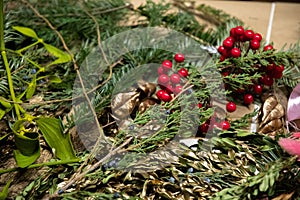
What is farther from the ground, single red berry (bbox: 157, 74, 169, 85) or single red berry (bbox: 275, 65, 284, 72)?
single red berry (bbox: 275, 65, 284, 72)

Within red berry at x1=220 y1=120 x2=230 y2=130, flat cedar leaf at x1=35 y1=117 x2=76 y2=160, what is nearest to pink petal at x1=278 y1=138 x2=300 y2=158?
red berry at x1=220 y1=120 x2=230 y2=130

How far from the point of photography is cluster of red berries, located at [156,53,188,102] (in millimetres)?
542

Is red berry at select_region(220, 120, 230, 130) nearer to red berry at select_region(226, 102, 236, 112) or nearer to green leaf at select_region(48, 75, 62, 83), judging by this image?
red berry at select_region(226, 102, 236, 112)

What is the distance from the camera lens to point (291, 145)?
427 millimetres

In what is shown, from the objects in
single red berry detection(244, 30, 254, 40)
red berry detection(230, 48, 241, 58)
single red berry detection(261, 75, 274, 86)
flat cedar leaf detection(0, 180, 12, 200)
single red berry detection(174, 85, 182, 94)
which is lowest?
flat cedar leaf detection(0, 180, 12, 200)

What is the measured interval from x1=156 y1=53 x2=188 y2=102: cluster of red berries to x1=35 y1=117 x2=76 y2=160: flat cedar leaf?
0.12 meters

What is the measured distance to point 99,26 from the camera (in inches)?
28.3

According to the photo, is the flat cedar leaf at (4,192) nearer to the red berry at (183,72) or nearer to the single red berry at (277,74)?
the red berry at (183,72)

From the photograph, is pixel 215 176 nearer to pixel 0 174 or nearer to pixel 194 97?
pixel 194 97

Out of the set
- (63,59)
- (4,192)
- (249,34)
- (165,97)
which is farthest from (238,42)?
(4,192)

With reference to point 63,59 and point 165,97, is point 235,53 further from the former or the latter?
point 63,59

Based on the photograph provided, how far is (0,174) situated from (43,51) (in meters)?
0.22

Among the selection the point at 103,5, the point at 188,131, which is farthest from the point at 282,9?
the point at 188,131

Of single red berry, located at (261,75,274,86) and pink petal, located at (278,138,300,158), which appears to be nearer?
pink petal, located at (278,138,300,158)
